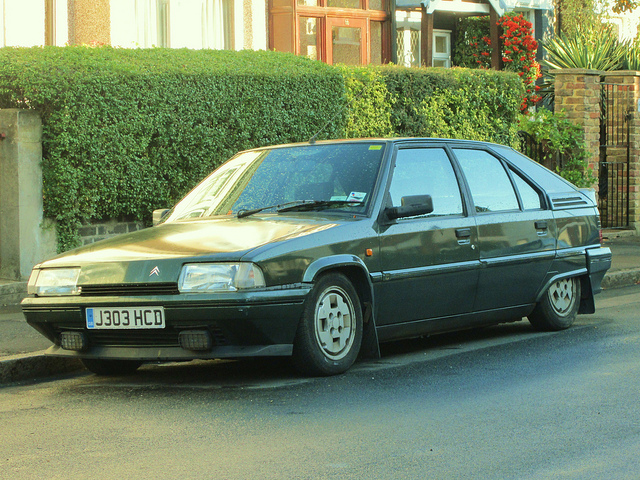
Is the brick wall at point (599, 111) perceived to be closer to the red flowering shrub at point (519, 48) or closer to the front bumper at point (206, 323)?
the red flowering shrub at point (519, 48)

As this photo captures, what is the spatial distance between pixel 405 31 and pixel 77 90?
532 inches

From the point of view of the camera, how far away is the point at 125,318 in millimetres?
6172

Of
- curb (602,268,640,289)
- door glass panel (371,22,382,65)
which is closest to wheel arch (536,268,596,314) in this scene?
curb (602,268,640,289)

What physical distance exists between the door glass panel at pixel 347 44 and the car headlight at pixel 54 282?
624 inches

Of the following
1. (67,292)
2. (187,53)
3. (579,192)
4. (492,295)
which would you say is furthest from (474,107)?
(67,292)

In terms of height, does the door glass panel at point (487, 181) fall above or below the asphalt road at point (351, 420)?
above

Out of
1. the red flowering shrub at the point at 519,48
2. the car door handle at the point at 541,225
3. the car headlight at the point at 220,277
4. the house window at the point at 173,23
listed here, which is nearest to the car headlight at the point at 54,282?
the car headlight at the point at 220,277

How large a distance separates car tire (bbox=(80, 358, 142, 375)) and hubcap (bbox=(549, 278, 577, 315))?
11.3 ft

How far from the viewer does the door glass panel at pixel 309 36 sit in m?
21.1

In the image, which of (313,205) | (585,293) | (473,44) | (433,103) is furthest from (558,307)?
(473,44)

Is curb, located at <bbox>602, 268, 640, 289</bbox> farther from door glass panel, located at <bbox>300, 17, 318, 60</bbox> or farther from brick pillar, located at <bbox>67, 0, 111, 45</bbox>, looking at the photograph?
door glass panel, located at <bbox>300, 17, 318, 60</bbox>

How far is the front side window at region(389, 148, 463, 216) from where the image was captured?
23.7 ft

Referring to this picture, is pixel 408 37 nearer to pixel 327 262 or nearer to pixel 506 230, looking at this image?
pixel 506 230

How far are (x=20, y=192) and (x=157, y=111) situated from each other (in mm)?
1781
